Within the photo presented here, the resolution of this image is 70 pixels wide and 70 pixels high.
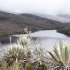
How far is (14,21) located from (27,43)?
179 metres

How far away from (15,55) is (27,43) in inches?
66.7

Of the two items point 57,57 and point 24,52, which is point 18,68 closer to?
point 57,57

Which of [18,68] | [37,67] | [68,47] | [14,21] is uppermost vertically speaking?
[68,47]

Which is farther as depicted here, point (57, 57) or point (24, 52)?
point (24, 52)

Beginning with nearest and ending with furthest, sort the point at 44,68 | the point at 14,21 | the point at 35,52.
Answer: the point at 44,68 < the point at 35,52 < the point at 14,21

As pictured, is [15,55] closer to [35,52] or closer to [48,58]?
[35,52]

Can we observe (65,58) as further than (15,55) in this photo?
No

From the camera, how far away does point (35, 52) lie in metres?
12.7

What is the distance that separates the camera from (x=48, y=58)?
8.40m

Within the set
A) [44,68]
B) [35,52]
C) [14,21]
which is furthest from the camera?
[14,21]

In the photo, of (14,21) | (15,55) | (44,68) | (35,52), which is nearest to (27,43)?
(35,52)

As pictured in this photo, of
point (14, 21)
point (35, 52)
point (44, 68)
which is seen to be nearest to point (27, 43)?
point (35, 52)

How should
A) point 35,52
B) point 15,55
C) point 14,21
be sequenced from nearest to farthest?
point 15,55 → point 35,52 → point 14,21

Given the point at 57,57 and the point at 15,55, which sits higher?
the point at 57,57
